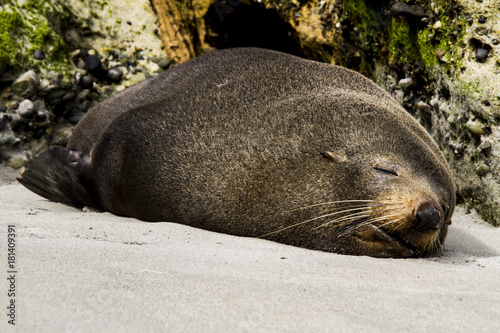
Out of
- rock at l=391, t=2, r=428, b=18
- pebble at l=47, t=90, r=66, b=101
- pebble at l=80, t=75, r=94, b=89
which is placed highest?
rock at l=391, t=2, r=428, b=18

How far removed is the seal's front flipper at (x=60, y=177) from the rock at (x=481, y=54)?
3.50 m

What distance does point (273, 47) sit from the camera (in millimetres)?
6656

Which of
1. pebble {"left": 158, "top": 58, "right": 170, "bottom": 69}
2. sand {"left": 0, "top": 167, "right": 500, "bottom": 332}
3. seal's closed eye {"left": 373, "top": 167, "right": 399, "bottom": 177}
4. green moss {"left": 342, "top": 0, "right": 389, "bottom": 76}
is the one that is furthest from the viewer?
pebble {"left": 158, "top": 58, "right": 170, "bottom": 69}

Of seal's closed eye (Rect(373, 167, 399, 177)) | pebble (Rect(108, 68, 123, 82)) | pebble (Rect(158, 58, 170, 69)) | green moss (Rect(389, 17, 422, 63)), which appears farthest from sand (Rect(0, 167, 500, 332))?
pebble (Rect(158, 58, 170, 69))

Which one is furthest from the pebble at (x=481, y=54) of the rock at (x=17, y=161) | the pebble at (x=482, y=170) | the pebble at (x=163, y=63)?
the rock at (x=17, y=161)

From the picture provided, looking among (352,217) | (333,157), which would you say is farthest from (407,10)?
(352,217)

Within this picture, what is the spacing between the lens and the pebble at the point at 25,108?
577 cm

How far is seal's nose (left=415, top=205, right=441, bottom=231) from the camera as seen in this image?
118 inches

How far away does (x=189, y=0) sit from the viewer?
21.4 ft

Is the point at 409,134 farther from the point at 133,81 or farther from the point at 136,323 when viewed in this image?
the point at 133,81

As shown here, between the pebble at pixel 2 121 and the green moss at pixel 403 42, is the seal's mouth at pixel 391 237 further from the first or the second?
the pebble at pixel 2 121

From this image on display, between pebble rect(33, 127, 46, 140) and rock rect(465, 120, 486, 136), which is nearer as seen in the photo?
rock rect(465, 120, 486, 136)

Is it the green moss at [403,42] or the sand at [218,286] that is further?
the green moss at [403,42]

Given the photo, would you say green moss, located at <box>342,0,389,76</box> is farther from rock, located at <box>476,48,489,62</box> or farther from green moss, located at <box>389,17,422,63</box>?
rock, located at <box>476,48,489,62</box>
